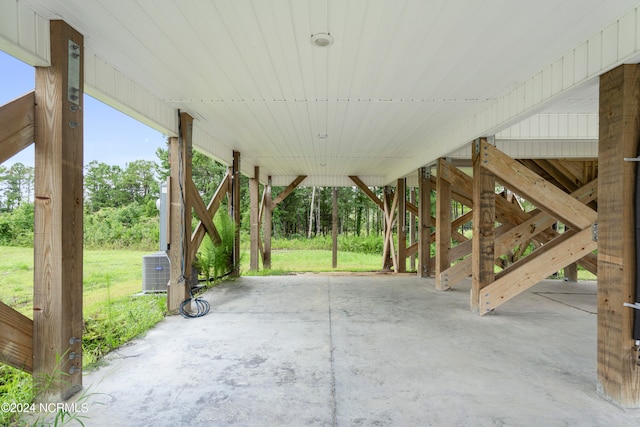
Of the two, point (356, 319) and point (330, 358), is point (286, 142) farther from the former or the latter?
point (330, 358)

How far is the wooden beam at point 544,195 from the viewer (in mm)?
3791

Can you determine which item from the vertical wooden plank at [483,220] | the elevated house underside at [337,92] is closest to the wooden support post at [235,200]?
the elevated house underside at [337,92]

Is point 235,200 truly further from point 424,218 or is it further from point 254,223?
point 424,218

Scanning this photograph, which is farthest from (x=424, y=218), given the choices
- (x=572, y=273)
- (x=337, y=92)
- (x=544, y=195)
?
(x=337, y=92)

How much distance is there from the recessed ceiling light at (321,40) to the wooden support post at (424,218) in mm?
4660

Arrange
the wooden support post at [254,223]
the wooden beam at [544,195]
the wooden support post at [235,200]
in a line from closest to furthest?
the wooden beam at [544,195] < the wooden support post at [235,200] < the wooden support post at [254,223]

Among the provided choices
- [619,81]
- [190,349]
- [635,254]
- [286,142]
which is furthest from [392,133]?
[190,349]

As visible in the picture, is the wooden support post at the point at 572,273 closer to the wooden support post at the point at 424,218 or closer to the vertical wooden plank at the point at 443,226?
the wooden support post at the point at 424,218

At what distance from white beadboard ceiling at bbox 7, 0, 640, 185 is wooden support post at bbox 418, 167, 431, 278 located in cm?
206

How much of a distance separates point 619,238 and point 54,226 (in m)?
3.47

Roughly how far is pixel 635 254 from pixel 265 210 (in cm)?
835

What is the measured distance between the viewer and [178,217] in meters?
4.05

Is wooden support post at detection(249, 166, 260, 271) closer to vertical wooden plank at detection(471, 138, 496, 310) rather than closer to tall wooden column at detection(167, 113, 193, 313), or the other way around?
tall wooden column at detection(167, 113, 193, 313)

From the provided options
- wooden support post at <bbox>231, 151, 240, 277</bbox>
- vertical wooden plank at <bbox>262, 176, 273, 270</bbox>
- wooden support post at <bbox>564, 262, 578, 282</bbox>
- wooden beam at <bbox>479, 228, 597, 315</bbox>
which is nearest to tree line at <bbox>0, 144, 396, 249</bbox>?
vertical wooden plank at <bbox>262, 176, 273, 270</bbox>
